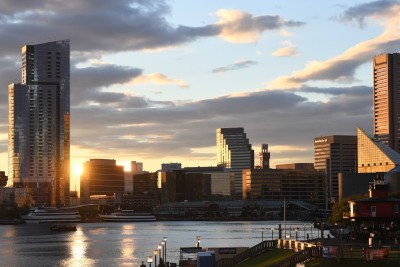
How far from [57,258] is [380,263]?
328 ft

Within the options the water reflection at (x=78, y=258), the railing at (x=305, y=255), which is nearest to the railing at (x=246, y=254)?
the railing at (x=305, y=255)

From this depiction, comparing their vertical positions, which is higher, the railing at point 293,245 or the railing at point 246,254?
the railing at point 293,245

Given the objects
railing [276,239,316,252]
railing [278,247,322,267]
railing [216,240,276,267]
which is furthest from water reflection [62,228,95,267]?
railing [278,247,322,267]

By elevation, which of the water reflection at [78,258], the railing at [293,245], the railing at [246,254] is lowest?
the water reflection at [78,258]

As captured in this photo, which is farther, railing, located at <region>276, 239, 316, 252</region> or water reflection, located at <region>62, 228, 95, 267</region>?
water reflection, located at <region>62, 228, 95, 267</region>

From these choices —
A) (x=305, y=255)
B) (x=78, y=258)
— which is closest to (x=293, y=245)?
(x=305, y=255)

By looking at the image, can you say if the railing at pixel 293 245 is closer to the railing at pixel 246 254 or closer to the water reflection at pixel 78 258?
the railing at pixel 246 254

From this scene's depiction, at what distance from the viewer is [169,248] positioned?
180625mm

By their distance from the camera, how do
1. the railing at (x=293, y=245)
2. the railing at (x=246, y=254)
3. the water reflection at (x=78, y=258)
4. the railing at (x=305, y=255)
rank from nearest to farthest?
the railing at (x=305, y=255)
the railing at (x=293, y=245)
the railing at (x=246, y=254)
the water reflection at (x=78, y=258)

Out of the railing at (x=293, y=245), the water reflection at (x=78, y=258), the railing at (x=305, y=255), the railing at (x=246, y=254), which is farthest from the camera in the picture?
the water reflection at (x=78, y=258)

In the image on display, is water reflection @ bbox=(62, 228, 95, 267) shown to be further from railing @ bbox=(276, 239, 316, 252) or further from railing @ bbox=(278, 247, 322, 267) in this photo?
railing @ bbox=(278, 247, 322, 267)

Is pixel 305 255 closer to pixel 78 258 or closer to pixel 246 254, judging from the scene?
pixel 246 254

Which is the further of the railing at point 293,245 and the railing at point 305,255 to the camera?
the railing at point 293,245

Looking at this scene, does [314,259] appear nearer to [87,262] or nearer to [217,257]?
[217,257]
